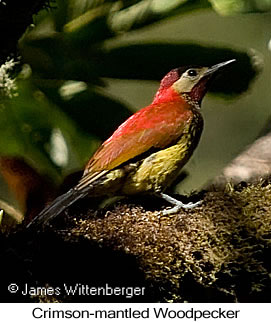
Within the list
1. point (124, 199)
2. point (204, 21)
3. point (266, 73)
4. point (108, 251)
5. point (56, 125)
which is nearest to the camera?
point (108, 251)

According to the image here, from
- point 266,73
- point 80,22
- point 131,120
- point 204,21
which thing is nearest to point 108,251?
point 131,120

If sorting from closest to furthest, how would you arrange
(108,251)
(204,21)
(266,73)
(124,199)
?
(108,251), (124,199), (204,21), (266,73)

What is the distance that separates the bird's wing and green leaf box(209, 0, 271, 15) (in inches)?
8.9

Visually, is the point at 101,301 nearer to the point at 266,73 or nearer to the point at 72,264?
the point at 72,264

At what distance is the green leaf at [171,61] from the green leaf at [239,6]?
0.13m

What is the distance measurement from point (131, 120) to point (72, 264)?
0.29 m

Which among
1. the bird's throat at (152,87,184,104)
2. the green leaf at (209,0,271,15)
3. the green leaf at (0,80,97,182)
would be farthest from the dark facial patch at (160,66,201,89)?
the green leaf at (0,80,97,182)

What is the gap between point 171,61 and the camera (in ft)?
5.20

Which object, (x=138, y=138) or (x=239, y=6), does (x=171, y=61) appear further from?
(x=138, y=138)

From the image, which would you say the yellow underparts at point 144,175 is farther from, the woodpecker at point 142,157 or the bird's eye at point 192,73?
the bird's eye at point 192,73

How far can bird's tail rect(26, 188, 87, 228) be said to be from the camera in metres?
1.18

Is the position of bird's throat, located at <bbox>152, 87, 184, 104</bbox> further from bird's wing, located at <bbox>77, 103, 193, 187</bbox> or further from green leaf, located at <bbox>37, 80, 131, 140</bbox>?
green leaf, located at <bbox>37, 80, 131, 140</bbox>

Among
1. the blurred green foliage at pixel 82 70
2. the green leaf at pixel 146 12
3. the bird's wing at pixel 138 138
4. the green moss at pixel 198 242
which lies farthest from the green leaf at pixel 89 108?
the green moss at pixel 198 242
